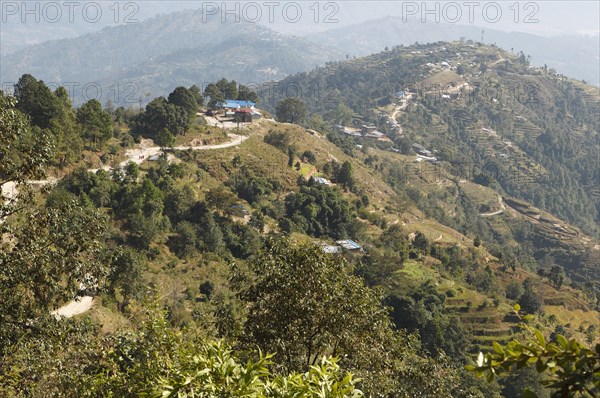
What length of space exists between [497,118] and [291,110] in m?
97.8

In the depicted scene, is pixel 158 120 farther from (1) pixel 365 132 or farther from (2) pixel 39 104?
(1) pixel 365 132

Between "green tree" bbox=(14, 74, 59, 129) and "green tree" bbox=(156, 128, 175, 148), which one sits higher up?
"green tree" bbox=(14, 74, 59, 129)

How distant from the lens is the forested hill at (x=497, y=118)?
128875 millimetres

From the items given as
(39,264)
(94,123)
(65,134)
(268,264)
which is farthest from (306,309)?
(94,123)

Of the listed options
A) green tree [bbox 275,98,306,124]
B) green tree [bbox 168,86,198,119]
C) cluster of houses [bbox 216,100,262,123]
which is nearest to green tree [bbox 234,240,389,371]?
green tree [bbox 168,86,198,119]

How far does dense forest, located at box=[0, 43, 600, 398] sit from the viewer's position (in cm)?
839

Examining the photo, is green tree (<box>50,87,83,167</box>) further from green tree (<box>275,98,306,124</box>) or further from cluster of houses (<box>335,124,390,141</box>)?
cluster of houses (<box>335,124,390,141</box>)

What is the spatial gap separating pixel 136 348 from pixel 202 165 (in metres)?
46.5

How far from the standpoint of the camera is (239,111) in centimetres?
7219

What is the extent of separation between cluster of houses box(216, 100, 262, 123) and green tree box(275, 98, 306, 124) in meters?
10.4

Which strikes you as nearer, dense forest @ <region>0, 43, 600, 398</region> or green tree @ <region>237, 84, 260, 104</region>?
dense forest @ <region>0, 43, 600, 398</region>

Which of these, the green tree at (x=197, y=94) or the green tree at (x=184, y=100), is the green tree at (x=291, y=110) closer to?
the green tree at (x=197, y=94)

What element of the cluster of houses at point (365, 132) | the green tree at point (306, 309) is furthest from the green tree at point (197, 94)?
the cluster of houses at point (365, 132)

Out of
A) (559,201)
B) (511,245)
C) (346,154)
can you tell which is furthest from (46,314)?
(559,201)
